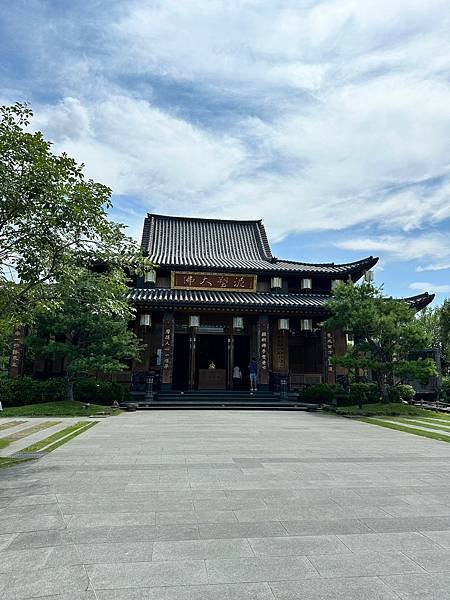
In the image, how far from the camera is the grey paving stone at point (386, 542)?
3.99 meters

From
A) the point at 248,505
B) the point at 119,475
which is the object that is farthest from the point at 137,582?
the point at 119,475

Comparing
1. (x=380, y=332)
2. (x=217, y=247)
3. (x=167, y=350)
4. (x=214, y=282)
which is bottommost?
(x=167, y=350)

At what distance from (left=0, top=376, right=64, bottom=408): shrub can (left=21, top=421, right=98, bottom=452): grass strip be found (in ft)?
18.8

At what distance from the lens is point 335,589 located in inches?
125

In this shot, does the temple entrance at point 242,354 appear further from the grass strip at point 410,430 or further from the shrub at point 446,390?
the shrub at point 446,390

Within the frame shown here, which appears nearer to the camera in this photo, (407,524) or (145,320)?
(407,524)

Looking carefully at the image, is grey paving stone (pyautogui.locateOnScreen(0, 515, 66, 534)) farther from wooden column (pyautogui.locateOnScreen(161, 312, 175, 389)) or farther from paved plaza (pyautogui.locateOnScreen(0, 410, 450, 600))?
wooden column (pyautogui.locateOnScreen(161, 312, 175, 389))

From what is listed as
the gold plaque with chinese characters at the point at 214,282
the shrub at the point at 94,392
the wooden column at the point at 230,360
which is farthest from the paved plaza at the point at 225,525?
the gold plaque with chinese characters at the point at 214,282

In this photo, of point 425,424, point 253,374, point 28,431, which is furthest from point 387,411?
point 28,431

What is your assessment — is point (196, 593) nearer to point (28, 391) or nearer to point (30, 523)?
point (30, 523)

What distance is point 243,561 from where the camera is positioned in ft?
11.9

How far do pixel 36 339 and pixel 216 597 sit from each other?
56.1 ft

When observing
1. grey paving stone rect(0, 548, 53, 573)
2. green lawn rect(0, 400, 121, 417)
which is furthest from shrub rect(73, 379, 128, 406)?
grey paving stone rect(0, 548, 53, 573)

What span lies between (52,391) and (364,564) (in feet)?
57.4
